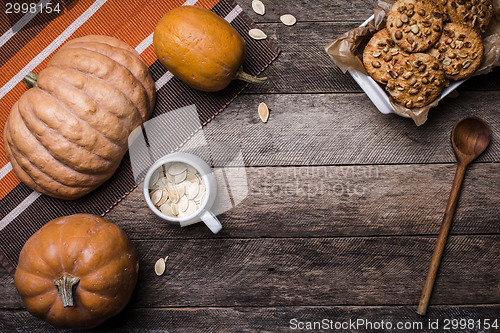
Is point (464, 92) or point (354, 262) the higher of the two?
point (464, 92)

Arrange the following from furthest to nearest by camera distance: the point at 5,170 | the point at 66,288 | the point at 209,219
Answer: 1. the point at 5,170
2. the point at 209,219
3. the point at 66,288

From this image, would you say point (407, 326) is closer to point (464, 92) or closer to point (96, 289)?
point (464, 92)

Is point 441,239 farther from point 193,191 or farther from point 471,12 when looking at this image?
point 193,191

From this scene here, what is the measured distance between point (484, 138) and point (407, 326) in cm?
66

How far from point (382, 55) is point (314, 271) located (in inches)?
27.8

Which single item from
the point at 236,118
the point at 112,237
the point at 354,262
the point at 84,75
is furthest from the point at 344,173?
the point at 84,75

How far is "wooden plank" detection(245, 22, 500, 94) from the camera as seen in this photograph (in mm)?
1243

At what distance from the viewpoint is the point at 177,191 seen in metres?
1.14

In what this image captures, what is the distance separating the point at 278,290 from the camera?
4.12 feet

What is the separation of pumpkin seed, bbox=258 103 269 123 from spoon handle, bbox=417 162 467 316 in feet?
2.12

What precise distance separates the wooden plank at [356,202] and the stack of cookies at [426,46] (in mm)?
297

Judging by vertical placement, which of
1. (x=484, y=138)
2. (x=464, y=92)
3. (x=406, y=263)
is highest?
(x=464, y=92)

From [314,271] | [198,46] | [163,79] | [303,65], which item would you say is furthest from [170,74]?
[314,271]

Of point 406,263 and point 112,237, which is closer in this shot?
point 112,237
